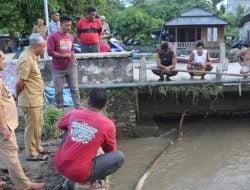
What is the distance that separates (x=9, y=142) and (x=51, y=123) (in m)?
2.87

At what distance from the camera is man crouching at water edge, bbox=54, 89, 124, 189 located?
407 cm

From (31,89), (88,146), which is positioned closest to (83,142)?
(88,146)

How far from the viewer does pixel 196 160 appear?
30.3 ft

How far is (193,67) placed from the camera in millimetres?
11914

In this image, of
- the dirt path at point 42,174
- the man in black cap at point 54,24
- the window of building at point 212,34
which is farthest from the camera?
the window of building at point 212,34

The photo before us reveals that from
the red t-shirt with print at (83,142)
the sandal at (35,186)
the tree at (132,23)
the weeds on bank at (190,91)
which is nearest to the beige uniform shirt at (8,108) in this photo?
the sandal at (35,186)

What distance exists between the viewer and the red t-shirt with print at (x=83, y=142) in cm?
406

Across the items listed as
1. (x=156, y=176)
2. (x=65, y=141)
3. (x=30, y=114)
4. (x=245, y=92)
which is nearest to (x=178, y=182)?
(x=156, y=176)

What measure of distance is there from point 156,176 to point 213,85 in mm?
4225

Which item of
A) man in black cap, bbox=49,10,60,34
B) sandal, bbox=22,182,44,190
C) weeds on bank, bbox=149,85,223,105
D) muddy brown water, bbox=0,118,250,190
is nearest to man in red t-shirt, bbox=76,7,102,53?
man in black cap, bbox=49,10,60,34

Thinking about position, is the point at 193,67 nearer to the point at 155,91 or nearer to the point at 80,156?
the point at 155,91

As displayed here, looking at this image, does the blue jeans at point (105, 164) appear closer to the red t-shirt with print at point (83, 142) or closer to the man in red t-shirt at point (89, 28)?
the red t-shirt with print at point (83, 142)

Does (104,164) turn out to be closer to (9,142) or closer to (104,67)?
(9,142)

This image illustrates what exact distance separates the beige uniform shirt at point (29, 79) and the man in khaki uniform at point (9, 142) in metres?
0.79
